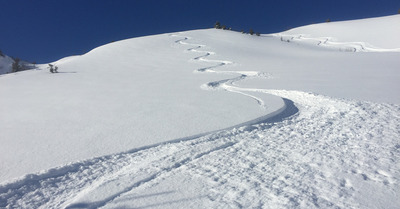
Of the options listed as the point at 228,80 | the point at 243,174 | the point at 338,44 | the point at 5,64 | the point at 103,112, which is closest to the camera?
the point at 243,174

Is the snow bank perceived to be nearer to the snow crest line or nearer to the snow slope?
the snow crest line

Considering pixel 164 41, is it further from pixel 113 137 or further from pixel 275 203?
pixel 275 203

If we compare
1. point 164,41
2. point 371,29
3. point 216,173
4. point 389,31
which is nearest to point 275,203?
point 216,173

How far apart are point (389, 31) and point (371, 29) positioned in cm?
178

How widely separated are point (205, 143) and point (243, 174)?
729 millimetres

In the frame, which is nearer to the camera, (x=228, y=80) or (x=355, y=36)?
(x=228, y=80)

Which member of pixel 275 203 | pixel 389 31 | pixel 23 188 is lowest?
pixel 275 203

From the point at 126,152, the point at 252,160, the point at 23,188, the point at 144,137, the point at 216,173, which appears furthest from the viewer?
the point at 144,137

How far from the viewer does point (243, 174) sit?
2.21 metres

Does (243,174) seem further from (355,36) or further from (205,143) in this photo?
(355,36)

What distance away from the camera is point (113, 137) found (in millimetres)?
3020

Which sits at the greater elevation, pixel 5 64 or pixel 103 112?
pixel 5 64

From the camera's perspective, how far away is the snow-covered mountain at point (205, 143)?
1.96 m

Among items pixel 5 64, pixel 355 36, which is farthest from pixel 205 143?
pixel 355 36
